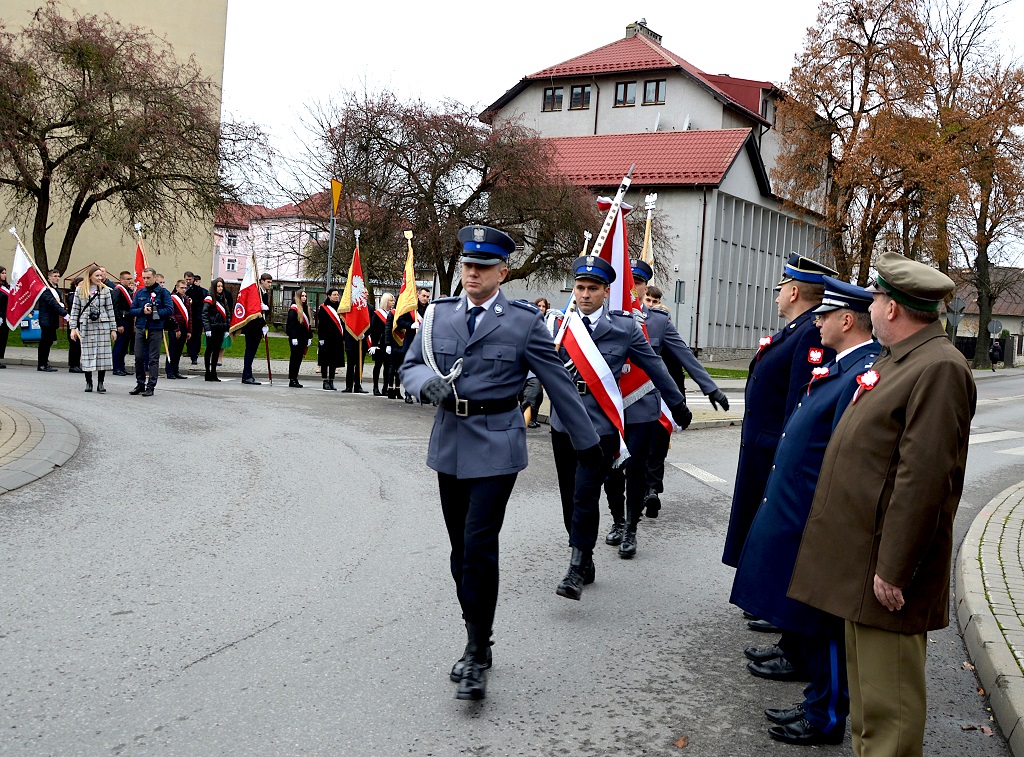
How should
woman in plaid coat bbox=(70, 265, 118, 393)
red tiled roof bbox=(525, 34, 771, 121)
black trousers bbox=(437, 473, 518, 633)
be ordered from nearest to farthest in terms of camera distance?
black trousers bbox=(437, 473, 518, 633), woman in plaid coat bbox=(70, 265, 118, 393), red tiled roof bbox=(525, 34, 771, 121)

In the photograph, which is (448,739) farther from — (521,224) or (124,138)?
(521,224)

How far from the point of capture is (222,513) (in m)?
7.67

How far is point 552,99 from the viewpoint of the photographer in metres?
52.2

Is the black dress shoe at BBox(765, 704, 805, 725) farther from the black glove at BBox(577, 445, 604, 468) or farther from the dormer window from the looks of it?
the dormer window

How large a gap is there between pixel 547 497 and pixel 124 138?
2083 centimetres

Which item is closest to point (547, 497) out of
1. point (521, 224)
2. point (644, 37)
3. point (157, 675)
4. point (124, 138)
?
point (157, 675)

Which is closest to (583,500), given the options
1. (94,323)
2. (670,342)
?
(670,342)

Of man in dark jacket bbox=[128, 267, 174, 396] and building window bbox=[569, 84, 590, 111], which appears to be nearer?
man in dark jacket bbox=[128, 267, 174, 396]

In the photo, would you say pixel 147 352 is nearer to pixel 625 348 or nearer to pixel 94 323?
pixel 94 323

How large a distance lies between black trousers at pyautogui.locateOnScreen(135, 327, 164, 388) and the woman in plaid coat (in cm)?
60

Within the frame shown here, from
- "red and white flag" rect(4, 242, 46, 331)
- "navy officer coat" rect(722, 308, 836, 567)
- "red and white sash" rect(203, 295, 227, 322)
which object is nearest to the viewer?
"navy officer coat" rect(722, 308, 836, 567)

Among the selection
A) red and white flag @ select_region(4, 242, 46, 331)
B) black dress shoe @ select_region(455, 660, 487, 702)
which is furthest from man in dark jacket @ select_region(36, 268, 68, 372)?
black dress shoe @ select_region(455, 660, 487, 702)

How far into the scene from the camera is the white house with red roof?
43219 mm

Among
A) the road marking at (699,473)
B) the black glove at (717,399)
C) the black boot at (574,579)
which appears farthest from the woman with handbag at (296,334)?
the black boot at (574,579)
